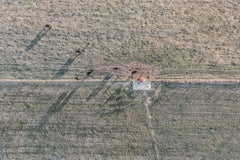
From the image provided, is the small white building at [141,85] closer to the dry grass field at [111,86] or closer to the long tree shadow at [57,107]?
the dry grass field at [111,86]

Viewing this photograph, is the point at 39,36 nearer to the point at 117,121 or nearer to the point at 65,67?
the point at 65,67

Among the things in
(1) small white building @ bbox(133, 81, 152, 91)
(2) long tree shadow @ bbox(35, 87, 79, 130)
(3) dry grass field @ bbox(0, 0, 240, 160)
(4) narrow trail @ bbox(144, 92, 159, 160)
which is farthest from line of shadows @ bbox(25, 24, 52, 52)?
(4) narrow trail @ bbox(144, 92, 159, 160)

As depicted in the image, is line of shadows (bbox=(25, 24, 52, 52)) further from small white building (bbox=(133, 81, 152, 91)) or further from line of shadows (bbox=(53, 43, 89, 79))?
small white building (bbox=(133, 81, 152, 91))

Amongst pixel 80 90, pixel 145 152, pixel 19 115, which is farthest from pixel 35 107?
pixel 145 152

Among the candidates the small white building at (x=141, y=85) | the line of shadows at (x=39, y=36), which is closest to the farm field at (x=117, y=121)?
Result: the small white building at (x=141, y=85)

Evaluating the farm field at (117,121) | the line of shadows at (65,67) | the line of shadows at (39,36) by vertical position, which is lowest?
the farm field at (117,121)

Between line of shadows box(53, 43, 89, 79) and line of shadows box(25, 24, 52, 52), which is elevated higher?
line of shadows box(25, 24, 52, 52)

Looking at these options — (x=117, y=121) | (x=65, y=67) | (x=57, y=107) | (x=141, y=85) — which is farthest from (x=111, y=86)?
(x=57, y=107)
